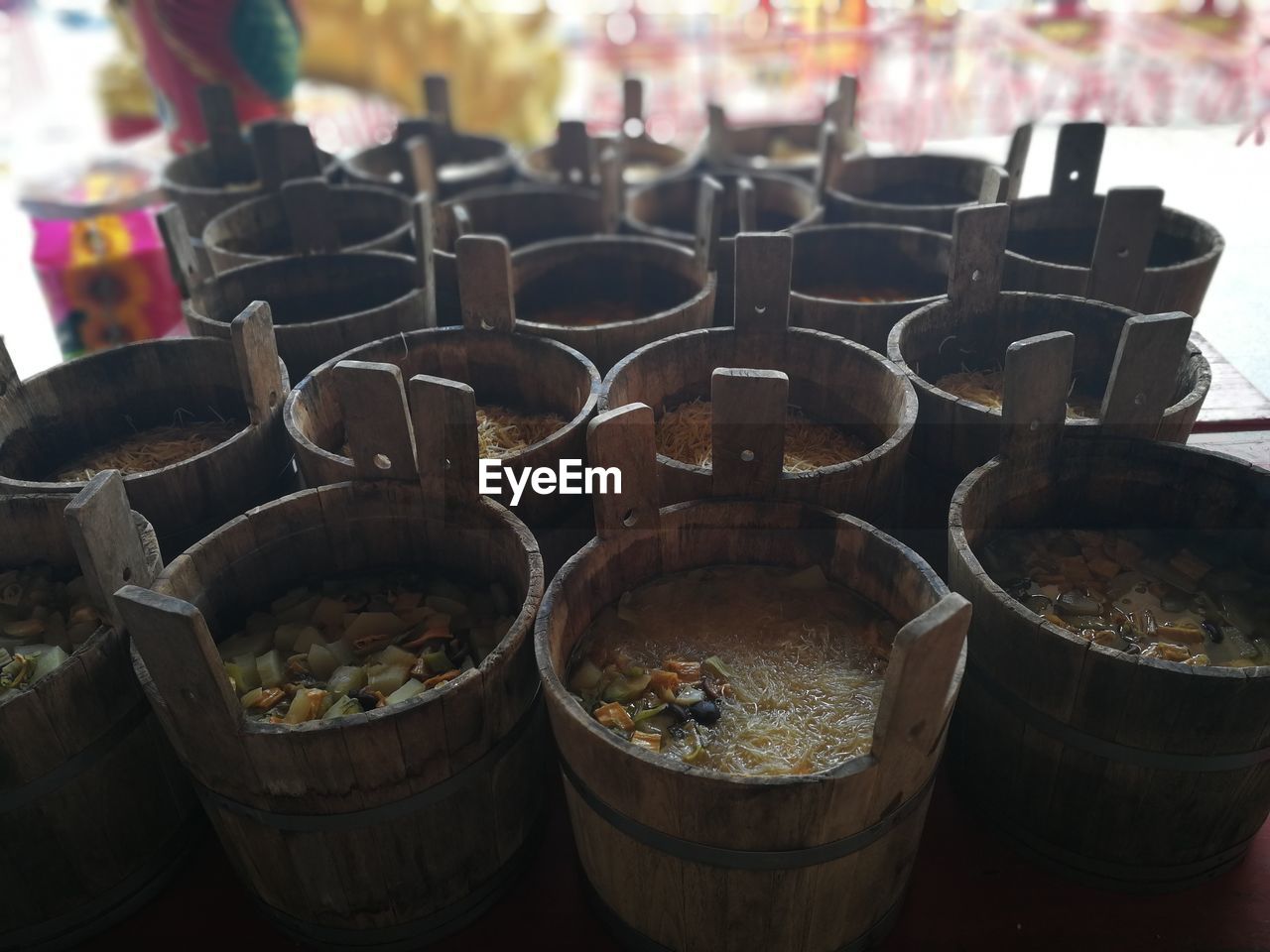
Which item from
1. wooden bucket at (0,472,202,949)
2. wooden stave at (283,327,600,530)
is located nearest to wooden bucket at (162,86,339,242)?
wooden stave at (283,327,600,530)

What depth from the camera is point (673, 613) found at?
3314mm

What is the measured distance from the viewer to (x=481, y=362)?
14.8 feet

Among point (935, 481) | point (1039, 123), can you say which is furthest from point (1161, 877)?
point (1039, 123)

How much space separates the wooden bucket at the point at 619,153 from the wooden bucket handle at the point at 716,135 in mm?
181

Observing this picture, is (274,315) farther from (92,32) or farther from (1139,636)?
(92,32)

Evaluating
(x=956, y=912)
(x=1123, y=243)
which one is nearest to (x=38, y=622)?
(x=956, y=912)

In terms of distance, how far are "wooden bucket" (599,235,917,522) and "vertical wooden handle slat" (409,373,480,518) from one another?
0.68 meters

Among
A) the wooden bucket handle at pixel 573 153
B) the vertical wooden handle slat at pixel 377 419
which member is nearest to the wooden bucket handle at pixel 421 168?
the wooden bucket handle at pixel 573 153

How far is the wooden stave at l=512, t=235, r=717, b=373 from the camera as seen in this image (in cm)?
433

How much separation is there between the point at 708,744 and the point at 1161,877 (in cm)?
170

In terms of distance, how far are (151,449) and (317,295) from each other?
1553mm

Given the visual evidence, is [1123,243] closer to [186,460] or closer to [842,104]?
[842,104]

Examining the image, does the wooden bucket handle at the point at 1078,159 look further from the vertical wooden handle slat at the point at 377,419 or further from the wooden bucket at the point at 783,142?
the vertical wooden handle slat at the point at 377,419

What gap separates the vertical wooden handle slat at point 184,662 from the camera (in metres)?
2.37
